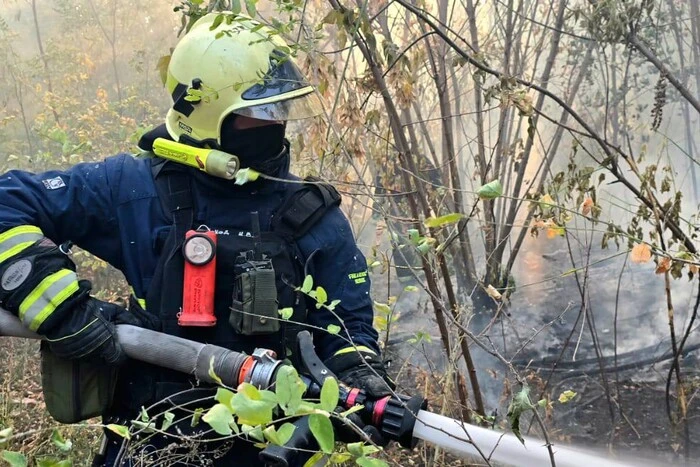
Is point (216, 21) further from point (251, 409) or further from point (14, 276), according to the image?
point (251, 409)

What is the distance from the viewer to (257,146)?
7.10ft

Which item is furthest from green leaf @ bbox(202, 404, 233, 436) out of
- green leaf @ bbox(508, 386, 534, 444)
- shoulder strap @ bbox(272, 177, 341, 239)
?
shoulder strap @ bbox(272, 177, 341, 239)

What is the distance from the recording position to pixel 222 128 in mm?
2146

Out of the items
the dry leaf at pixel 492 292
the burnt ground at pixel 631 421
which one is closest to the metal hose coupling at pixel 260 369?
the dry leaf at pixel 492 292

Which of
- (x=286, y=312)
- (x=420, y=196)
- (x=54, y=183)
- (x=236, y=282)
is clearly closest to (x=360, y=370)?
(x=286, y=312)

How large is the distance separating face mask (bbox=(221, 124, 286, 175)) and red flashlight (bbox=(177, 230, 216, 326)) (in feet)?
1.03

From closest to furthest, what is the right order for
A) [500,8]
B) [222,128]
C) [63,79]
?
[222,128] → [500,8] → [63,79]

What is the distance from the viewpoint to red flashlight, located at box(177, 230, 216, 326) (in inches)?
76.1

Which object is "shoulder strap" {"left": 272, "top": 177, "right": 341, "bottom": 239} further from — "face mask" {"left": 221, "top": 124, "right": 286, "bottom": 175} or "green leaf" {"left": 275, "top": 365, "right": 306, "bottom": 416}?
"green leaf" {"left": 275, "top": 365, "right": 306, "bottom": 416}

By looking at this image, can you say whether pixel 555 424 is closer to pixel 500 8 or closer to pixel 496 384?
pixel 496 384

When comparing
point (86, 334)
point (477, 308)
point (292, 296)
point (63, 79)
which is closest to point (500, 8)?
point (477, 308)

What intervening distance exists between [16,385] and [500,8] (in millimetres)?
3882

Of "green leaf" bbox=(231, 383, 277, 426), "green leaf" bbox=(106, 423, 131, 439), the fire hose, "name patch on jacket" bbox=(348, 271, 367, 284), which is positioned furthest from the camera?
"name patch on jacket" bbox=(348, 271, 367, 284)

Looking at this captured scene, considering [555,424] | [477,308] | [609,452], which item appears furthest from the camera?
[477,308]
